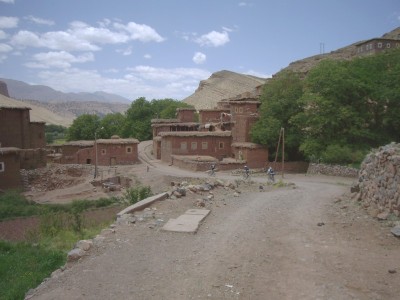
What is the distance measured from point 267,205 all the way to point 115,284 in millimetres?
7925

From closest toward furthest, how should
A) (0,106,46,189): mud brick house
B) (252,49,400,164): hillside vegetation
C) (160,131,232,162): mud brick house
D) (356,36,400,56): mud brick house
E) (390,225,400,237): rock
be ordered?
1. (390,225,400,237): rock
2. (252,49,400,164): hillside vegetation
3. (0,106,46,189): mud brick house
4. (160,131,232,162): mud brick house
5. (356,36,400,56): mud brick house

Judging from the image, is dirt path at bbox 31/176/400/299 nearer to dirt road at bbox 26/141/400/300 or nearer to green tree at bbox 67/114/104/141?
dirt road at bbox 26/141/400/300

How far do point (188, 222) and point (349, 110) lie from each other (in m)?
25.5

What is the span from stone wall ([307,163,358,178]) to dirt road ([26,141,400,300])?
1881cm

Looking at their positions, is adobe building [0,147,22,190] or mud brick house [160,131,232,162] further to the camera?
mud brick house [160,131,232,162]

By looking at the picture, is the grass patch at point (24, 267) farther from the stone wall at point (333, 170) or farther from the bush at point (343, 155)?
the bush at point (343, 155)

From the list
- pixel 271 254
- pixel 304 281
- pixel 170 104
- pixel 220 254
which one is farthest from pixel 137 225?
pixel 170 104

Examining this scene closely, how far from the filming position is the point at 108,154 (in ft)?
147

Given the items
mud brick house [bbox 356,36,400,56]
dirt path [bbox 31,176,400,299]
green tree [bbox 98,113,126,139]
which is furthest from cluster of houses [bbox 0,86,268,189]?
mud brick house [bbox 356,36,400,56]

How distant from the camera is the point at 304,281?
21.3ft

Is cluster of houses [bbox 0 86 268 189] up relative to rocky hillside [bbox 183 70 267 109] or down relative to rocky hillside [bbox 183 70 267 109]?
down

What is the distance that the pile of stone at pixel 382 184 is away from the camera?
10.2 m

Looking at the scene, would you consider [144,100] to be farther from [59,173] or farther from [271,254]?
[271,254]

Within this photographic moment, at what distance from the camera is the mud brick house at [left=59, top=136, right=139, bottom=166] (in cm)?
4472
